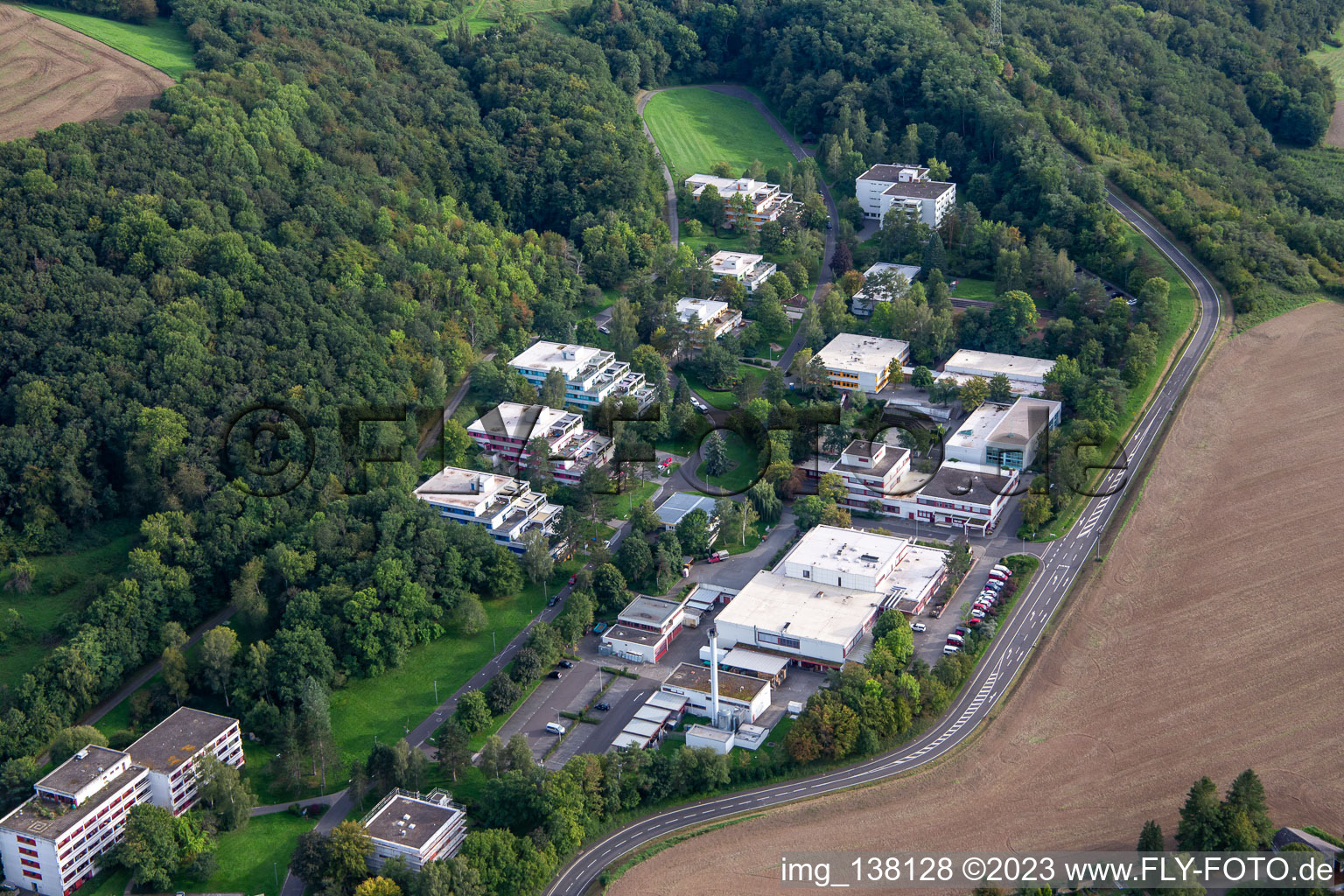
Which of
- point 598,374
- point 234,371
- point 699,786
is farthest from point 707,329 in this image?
point 699,786

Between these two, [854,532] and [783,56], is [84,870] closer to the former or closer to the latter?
[854,532]

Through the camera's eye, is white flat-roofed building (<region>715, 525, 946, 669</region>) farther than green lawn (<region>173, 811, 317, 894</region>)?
Yes

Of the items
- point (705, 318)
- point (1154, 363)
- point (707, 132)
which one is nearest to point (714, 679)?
point (705, 318)

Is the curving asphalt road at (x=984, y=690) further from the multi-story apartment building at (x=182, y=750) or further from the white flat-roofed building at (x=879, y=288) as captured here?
the white flat-roofed building at (x=879, y=288)

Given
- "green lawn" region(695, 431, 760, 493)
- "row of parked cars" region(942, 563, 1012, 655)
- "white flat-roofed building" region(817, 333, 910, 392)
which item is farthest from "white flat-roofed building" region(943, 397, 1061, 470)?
"green lawn" region(695, 431, 760, 493)

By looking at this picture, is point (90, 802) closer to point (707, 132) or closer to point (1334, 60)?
point (707, 132)

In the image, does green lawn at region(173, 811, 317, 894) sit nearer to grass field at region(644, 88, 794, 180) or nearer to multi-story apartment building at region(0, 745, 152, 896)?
multi-story apartment building at region(0, 745, 152, 896)
